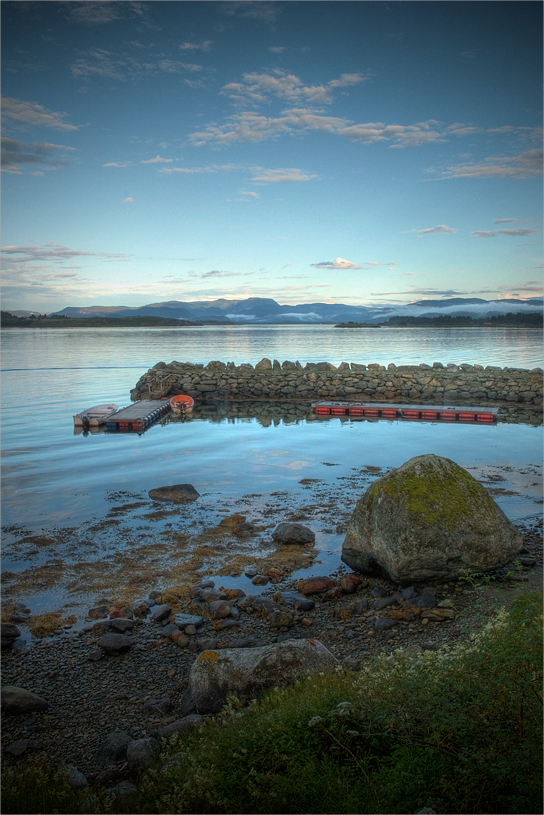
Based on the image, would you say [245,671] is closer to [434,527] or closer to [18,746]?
[18,746]

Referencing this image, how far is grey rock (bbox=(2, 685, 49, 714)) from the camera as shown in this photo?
243 inches

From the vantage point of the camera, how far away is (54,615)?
8.40 meters

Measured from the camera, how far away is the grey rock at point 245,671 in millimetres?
5879

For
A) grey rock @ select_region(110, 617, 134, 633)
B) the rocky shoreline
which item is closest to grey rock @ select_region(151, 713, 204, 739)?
the rocky shoreline

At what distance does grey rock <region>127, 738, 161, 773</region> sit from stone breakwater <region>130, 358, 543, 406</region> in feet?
90.3

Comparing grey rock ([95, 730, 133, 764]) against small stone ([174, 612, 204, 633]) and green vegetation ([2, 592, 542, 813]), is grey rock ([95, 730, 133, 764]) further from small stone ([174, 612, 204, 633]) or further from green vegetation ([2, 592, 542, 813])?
small stone ([174, 612, 204, 633])

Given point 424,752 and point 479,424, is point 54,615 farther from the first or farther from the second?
point 479,424

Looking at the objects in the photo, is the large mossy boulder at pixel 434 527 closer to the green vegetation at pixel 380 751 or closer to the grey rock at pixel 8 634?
the green vegetation at pixel 380 751

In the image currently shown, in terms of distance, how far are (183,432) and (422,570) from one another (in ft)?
56.8

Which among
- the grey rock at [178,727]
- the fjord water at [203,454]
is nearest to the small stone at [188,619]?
the grey rock at [178,727]

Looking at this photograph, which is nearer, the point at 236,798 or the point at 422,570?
the point at 236,798

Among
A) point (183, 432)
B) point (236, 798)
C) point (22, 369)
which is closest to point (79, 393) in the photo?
point (183, 432)

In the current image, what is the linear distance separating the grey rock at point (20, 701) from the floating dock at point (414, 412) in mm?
22333

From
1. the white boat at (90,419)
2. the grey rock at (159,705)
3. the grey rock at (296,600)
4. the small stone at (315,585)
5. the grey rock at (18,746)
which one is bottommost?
the grey rock at (18,746)
